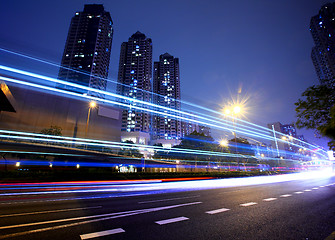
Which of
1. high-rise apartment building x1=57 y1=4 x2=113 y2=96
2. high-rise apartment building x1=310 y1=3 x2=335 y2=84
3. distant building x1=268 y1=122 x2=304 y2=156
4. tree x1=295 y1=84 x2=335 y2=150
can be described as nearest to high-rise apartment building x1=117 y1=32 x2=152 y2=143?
high-rise apartment building x1=57 y1=4 x2=113 y2=96

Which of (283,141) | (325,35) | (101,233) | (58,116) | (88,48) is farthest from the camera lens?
(88,48)

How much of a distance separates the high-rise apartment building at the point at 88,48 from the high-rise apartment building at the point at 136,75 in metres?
15.0

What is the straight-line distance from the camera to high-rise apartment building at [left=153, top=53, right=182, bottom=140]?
135250 mm

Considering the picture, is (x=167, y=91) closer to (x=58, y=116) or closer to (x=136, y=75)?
(x=136, y=75)

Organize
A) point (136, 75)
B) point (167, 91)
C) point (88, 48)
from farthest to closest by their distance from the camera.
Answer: point (167, 91)
point (136, 75)
point (88, 48)

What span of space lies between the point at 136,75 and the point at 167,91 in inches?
1256

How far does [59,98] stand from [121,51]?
98.2 meters

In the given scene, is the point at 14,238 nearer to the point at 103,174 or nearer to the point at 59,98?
the point at 103,174

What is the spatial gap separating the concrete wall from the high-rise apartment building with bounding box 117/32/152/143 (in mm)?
40802

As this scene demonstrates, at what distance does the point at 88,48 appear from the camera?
11700 cm

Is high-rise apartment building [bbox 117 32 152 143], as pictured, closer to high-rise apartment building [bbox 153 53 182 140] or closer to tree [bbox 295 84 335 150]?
high-rise apartment building [bbox 153 53 182 140]

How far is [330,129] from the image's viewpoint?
7.23 m

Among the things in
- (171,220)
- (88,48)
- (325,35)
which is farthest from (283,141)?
(88,48)

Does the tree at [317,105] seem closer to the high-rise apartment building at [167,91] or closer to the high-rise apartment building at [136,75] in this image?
the high-rise apartment building at [136,75]
